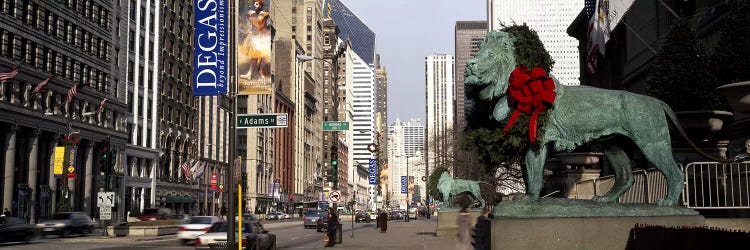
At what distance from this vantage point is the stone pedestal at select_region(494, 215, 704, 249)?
1091 cm

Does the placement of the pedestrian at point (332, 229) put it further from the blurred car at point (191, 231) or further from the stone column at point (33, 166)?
the stone column at point (33, 166)

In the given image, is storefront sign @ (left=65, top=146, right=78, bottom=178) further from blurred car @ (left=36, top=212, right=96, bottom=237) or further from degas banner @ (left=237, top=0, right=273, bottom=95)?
degas banner @ (left=237, top=0, right=273, bottom=95)

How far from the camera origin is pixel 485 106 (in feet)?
40.8

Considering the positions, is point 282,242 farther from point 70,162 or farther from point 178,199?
point 178,199

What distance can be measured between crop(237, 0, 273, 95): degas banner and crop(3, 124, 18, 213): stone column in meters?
37.3

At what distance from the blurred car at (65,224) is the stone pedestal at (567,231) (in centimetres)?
3679

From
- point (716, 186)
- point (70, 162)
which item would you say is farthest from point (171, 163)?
point (716, 186)

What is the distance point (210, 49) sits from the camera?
18.0m

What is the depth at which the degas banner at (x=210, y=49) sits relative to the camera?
55.9 ft

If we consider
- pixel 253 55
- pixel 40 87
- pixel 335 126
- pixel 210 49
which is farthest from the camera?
pixel 40 87

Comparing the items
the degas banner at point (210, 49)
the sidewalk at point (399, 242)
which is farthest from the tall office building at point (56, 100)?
the degas banner at point (210, 49)

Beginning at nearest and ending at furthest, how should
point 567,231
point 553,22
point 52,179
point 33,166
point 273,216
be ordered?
point 567,231
point 33,166
point 52,179
point 273,216
point 553,22

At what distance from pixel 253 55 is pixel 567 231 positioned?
10.0 meters

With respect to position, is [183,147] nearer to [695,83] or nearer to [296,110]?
[296,110]
